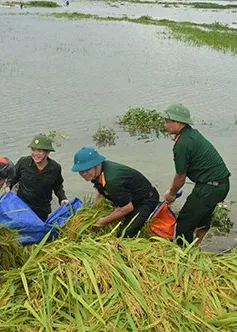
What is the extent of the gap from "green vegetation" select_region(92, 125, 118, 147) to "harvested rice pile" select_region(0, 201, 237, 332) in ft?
20.9

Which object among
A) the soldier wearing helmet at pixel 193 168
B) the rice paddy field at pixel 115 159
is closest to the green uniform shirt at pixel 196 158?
the soldier wearing helmet at pixel 193 168

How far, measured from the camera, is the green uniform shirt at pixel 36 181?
5566mm

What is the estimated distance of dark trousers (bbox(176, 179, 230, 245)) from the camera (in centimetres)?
523

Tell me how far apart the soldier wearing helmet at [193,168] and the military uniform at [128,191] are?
0.39 m

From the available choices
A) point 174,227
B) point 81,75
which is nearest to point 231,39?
point 81,75

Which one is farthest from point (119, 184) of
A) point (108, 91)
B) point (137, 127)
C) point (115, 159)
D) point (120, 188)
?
point (108, 91)

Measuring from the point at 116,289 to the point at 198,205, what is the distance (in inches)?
68.6

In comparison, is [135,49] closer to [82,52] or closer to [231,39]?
[82,52]

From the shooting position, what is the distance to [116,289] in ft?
12.8

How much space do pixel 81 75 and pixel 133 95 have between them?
11.8 ft

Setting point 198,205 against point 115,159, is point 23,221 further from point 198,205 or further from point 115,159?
point 115,159

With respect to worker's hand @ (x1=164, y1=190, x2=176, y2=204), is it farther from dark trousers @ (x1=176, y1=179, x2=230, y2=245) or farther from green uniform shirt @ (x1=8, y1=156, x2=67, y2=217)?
green uniform shirt @ (x1=8, y1=156, x2=67, y2=217)

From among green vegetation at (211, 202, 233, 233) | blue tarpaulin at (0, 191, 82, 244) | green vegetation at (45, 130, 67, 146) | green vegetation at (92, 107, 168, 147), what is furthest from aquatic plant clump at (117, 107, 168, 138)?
blue tarpaulin at (0, 191, 82, 244)

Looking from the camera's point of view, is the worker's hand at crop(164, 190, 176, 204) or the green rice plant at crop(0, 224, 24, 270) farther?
the worker's hand at crop(164, 190, 176, 204)
